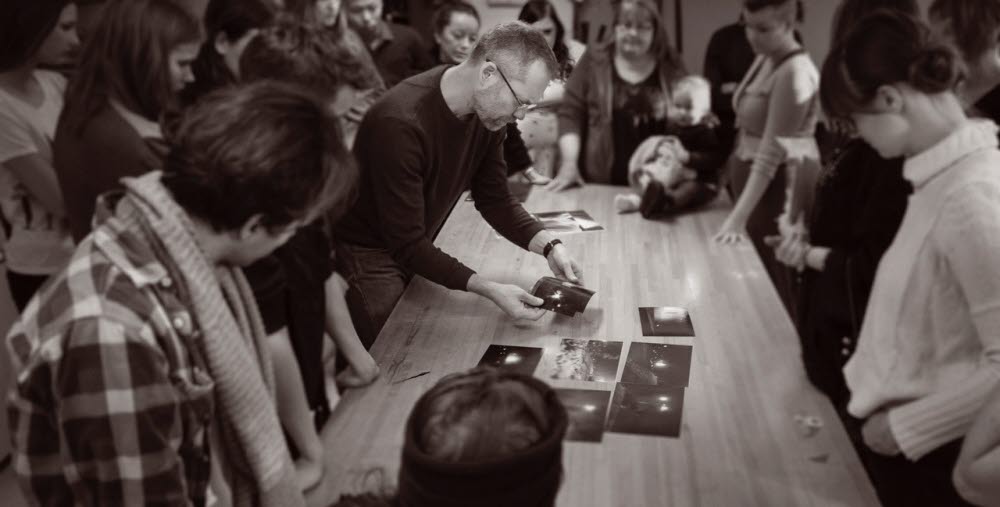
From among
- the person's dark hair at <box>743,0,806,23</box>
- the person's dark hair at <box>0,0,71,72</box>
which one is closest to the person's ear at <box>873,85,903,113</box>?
the person's dark hair at <box>743,0,806,23</box>

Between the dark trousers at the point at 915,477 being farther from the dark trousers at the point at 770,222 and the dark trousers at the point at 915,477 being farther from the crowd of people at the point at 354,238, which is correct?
the dark trousers at the point at 770,222

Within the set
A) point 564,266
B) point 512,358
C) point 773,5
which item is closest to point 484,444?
point 512,358

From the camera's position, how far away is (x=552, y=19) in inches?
75.4

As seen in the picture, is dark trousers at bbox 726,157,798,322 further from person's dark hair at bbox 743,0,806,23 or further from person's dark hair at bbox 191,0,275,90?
person's dark hair at bbox 191,0,275,90

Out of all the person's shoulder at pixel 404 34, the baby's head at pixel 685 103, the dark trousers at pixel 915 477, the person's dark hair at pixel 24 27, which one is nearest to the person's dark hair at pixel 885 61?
the dark trousers at pixel 915 477

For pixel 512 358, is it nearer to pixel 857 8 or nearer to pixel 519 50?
pixel 519 50

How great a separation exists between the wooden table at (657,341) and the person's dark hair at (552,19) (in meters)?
0.55

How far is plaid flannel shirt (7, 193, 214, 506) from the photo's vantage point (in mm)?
815

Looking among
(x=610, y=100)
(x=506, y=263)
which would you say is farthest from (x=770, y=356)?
(x=610, y=100)

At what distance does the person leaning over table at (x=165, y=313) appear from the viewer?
824 millimetres

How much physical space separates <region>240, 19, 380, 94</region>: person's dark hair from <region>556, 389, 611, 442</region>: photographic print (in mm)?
675

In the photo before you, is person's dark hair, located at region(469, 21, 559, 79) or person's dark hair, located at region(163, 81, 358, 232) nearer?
person's dark hair, located at region(163, 81, 358, 232)

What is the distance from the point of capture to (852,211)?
162 cm

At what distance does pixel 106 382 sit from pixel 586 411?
2.58ft
